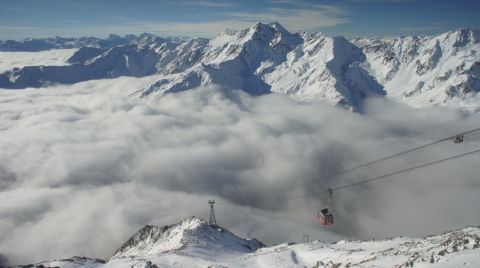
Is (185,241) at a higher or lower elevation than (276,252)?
higher

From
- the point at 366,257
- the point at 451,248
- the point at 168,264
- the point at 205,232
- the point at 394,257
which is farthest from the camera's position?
the point at 205,232

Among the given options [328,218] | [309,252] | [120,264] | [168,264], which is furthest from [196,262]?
[328,218]

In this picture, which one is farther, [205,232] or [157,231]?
[157,231]

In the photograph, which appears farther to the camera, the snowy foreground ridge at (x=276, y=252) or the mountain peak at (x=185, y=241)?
the mountain peak at (x=185, y=241)

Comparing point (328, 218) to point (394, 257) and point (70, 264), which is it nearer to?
point (394, 257)

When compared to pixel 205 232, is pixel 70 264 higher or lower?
lower

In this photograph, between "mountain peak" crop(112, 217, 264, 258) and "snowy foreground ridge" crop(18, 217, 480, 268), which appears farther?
"mountain peak" crop(112, 217, 264, 258)

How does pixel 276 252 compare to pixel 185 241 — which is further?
pixel 185 241

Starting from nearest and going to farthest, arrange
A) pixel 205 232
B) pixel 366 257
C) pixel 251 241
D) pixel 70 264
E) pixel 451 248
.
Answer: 1. pixel 451 248
2. pixel 366 257
3. pixel 70 264
4. pixel 205 232
5. pixel 251 241
